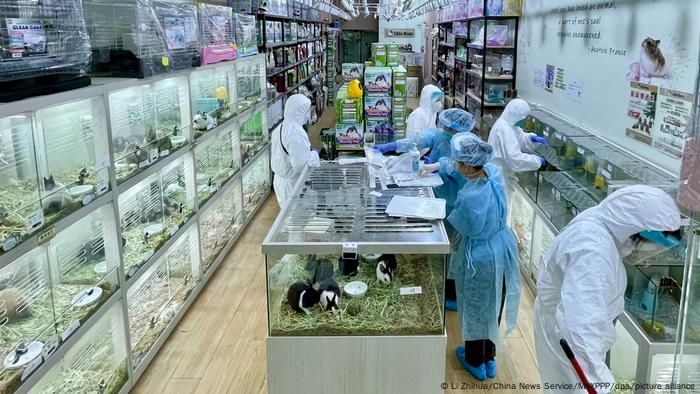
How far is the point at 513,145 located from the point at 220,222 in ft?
9.40

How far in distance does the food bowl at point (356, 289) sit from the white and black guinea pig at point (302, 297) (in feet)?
0.57

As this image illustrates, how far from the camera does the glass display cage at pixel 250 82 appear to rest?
648 cm

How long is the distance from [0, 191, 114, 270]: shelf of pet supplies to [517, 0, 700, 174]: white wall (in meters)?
3.25

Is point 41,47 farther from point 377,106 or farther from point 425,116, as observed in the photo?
point 425,116

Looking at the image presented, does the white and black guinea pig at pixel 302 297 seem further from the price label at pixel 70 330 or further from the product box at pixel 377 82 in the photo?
the product box at pixel 377 82

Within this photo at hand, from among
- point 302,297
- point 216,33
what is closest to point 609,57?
point 302,297

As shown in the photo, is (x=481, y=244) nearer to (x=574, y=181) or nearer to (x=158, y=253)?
(x=574, y=181)

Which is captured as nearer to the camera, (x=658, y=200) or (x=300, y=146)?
(x=658, y=200)

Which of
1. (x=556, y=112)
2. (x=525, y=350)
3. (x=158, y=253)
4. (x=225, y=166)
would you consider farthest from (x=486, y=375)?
(x=225, y=166)

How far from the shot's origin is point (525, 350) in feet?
13.7

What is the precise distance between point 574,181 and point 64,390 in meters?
3.68

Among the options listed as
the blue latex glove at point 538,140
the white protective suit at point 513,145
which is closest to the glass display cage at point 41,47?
the white protective suit at point 513,145

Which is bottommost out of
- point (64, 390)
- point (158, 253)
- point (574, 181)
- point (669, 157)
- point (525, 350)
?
point (525, 350)

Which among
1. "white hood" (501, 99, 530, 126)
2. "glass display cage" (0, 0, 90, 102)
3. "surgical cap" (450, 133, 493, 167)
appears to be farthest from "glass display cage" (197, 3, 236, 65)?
"white hood" (501, 99, 530, 126)
